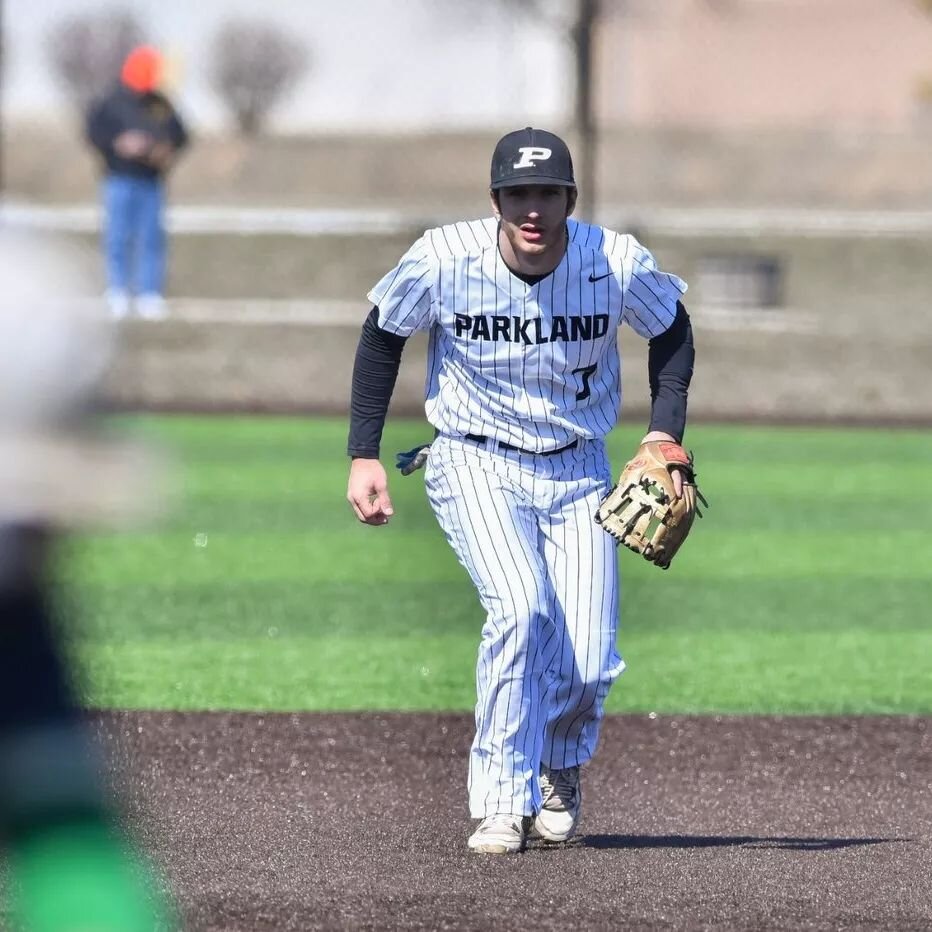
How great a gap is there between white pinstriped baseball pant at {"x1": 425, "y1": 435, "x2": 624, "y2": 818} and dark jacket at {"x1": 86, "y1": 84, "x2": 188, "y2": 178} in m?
13.0

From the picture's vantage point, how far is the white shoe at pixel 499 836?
17.4 feet

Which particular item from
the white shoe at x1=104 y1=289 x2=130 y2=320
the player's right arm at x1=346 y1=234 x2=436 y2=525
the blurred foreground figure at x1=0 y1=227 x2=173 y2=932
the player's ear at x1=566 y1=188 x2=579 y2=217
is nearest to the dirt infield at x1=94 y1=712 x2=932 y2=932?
the player's right arm at x1=346 y1=234 x2=436 y2=525

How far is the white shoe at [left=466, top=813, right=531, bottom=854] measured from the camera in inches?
209

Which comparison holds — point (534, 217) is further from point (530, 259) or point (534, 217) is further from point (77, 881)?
point (77, 881)

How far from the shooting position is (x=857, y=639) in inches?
361

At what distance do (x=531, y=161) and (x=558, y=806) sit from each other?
169 centimetres

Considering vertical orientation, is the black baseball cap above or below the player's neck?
above

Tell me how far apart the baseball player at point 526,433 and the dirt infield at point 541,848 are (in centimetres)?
29

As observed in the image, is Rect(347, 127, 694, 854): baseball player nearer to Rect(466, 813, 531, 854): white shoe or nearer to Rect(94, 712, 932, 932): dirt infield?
Rect(466, 813, 531, 854): white shoe

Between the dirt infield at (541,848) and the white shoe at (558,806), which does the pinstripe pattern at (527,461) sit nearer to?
the white shoe at (558,806)

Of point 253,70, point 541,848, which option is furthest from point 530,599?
point 253,70

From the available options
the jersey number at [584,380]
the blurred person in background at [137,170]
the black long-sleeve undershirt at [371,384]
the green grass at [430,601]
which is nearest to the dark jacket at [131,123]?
the blurred person in background at [137,170]

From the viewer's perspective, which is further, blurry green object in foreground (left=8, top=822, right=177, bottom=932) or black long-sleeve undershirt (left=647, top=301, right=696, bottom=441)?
black long-sleeve undershirt (left=647, top=301, right=696, bottom=441)

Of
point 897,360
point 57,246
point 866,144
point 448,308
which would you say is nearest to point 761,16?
point 866,144
